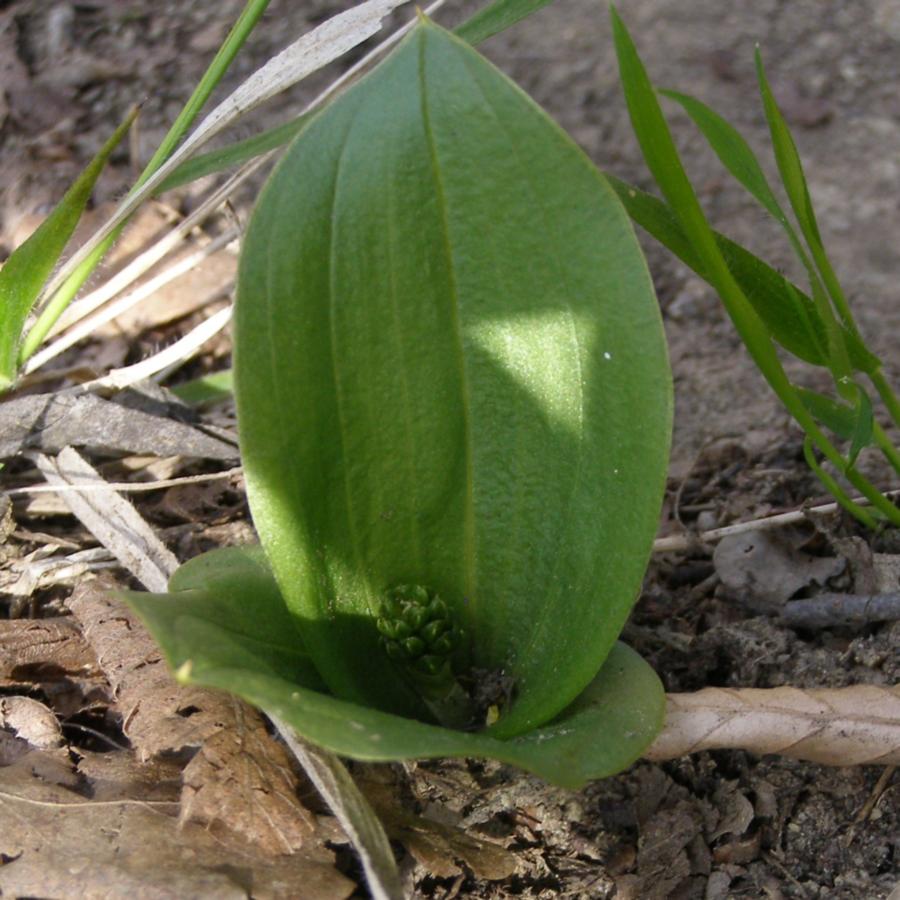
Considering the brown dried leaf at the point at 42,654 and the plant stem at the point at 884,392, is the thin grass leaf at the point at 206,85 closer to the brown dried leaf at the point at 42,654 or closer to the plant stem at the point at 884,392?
the brown dried leaf at the point at 42,654

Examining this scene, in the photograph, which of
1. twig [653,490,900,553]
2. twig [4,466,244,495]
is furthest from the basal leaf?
twig [653,490,900,553]

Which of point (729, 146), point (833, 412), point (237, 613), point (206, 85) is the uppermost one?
point (206, 85)

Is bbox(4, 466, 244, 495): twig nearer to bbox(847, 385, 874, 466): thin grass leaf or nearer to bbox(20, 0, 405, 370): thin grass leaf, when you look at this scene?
bbox(20, 0, 405, 370): thin grass leaf

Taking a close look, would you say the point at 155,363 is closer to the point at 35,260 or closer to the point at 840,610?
the point at 35,260

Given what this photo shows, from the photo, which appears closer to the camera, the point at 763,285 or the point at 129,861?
the point at 129,861

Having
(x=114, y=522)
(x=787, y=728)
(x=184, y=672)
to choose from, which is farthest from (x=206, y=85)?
(x=787, y=728)

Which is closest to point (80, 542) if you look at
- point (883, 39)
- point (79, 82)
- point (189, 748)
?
point (189, 748)
